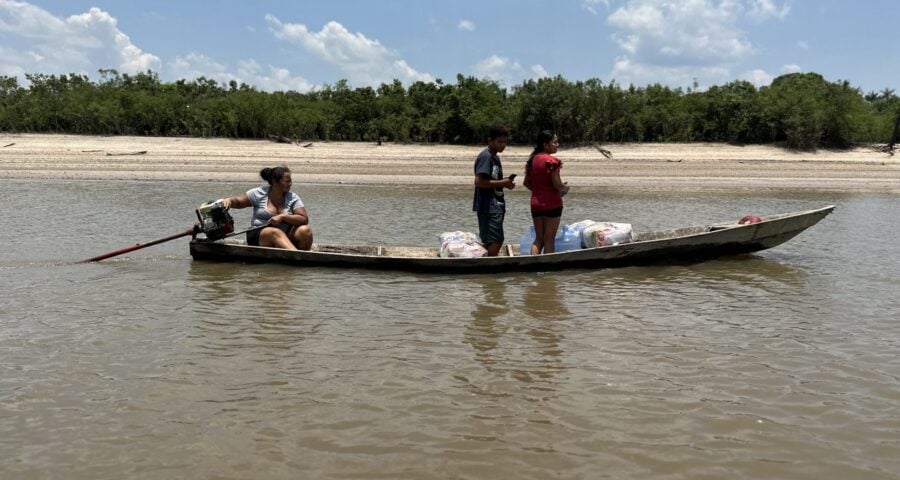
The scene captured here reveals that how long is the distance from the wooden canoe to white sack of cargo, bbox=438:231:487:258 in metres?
0.18

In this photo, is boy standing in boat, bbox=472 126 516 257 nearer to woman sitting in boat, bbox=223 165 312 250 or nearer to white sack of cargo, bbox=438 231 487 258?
white sack of cargo, bbox=438 231 487 258

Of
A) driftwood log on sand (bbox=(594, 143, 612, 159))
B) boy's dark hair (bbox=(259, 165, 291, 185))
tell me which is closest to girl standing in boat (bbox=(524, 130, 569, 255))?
boy's dark hair (bbox=(259, 165, 291, 185))

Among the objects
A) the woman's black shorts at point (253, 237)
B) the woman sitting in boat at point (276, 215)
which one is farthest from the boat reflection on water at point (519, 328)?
the woman's black shorts at point (253, 237)

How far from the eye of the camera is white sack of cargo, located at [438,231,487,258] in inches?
323

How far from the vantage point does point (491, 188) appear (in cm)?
777

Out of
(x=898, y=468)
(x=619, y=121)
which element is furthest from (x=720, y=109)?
(x=898, y=468)

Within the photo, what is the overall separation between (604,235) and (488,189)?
63.6 inches

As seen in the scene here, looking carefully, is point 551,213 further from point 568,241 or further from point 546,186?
point 568,241

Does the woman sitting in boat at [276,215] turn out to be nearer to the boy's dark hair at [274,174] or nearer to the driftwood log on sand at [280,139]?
the boy's dark hair at [274,174]

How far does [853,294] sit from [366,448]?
580cm

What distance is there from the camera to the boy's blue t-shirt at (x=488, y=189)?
25.1 ft

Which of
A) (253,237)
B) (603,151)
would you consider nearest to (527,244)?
(253,237)

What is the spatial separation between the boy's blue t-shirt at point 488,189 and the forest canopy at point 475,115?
1898 cm

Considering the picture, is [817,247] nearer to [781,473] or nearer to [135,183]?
[781,473]
